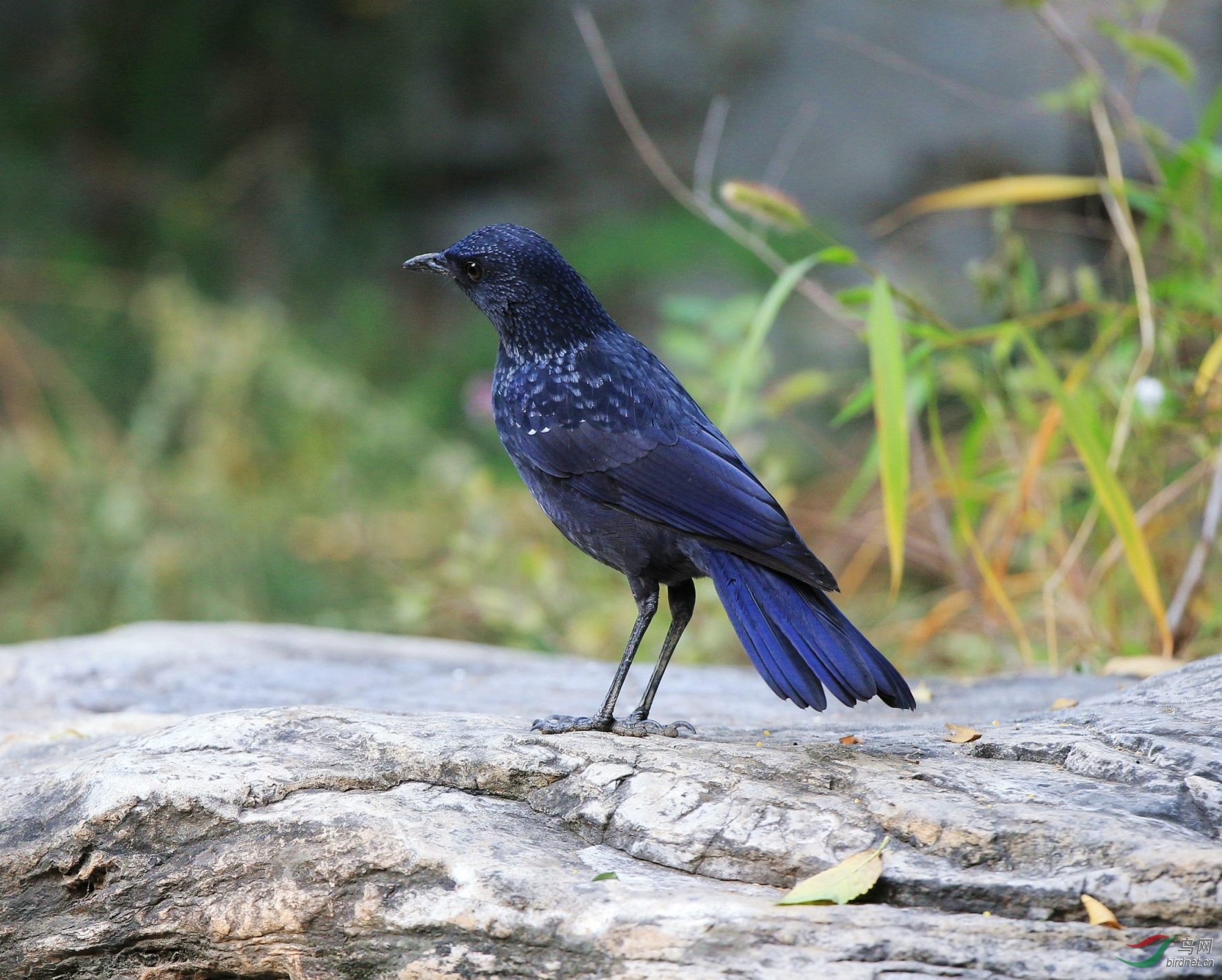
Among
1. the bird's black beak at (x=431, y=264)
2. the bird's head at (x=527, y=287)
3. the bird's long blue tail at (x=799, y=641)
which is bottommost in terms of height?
the bird's long blue tail at (x=799, y=641)

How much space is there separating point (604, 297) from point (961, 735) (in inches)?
253

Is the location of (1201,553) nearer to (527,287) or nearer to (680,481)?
(680,481)

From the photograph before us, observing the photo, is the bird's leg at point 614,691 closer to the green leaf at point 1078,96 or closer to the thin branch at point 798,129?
the green leaf at point 1078,96

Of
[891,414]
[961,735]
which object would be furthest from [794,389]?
[961,735]

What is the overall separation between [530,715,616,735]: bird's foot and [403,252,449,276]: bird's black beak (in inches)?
48.9

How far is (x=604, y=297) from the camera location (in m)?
8.69

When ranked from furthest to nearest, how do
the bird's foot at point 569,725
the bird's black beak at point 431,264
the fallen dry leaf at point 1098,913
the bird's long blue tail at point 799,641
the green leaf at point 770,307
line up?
the green leaf at point 770,307, the bird's black beak at point 431,264, the bird's foot at point 569,725, the bird's long blue tail at point 799,641, the fallen dry leaf at point 1098,913

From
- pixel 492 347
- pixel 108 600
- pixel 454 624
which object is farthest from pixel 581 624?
pixel 492 347

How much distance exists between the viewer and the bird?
2492mm

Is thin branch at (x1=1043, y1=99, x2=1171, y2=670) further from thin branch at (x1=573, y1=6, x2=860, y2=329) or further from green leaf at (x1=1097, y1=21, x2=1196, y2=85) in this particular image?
thin branch at (x1=573, y1=6, x2=860, y2=329)

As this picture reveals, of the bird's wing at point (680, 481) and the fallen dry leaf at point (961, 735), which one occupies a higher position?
the bird's wing at point (680, 481)

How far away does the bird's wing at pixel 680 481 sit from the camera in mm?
2613

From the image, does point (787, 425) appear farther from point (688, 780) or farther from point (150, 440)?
point (688, 780)

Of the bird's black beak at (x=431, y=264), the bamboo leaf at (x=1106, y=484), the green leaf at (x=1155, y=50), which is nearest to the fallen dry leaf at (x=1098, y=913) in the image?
the bamboo leaf at (x=1106, y=484)
